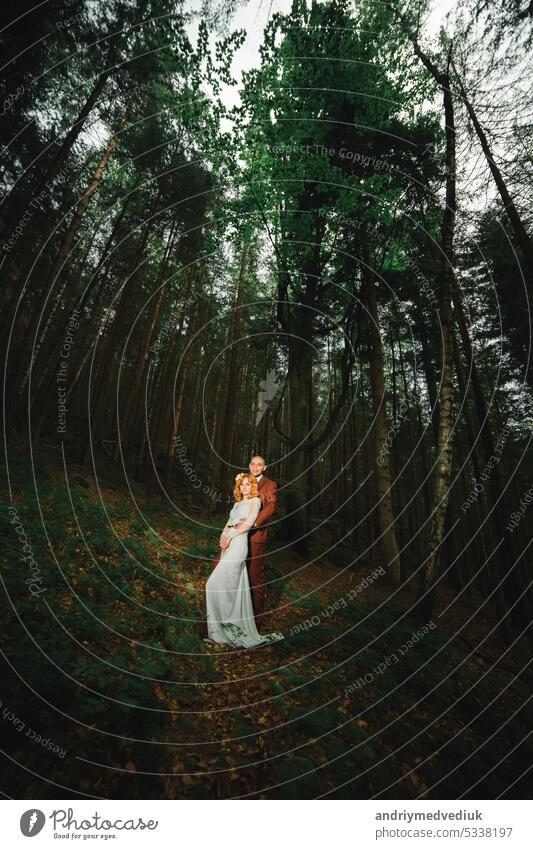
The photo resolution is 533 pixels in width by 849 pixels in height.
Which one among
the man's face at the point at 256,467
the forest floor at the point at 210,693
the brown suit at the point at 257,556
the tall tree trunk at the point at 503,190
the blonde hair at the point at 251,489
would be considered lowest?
the forest floor at the point at 210,693

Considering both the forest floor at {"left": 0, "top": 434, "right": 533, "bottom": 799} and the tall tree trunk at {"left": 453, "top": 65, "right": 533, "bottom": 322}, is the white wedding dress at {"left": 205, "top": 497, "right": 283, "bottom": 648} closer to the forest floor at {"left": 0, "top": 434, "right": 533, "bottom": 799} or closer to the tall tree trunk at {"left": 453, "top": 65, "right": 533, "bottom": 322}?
the forest floor at {"left": 0, "top": 434, "right": 533, "bottom": 799}

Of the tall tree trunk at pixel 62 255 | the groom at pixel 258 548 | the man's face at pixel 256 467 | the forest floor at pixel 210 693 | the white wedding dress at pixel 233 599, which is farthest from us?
the tall tree trunk at pixel 62 255

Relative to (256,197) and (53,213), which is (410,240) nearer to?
(256,197)

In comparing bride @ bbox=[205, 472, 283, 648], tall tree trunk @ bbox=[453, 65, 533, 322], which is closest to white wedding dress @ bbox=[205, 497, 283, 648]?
bride @ bbox=[205, 472, 283, 648]

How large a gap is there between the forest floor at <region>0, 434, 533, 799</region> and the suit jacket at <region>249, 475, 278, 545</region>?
1774 millimetres

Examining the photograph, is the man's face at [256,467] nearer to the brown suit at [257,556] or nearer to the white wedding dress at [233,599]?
the brown suit at [257,556]

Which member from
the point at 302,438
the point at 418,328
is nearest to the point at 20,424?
the point at 302,438

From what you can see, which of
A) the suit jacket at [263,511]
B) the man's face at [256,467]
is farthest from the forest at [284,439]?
the man's face at [256,467]

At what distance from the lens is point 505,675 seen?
664 centimetres

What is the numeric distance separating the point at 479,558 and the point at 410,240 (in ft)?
71.2

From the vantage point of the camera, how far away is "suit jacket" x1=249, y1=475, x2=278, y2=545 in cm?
542

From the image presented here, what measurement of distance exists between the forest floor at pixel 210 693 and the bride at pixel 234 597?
0.71 ft

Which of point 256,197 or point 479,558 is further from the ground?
point 256,197

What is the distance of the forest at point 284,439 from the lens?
326cm
